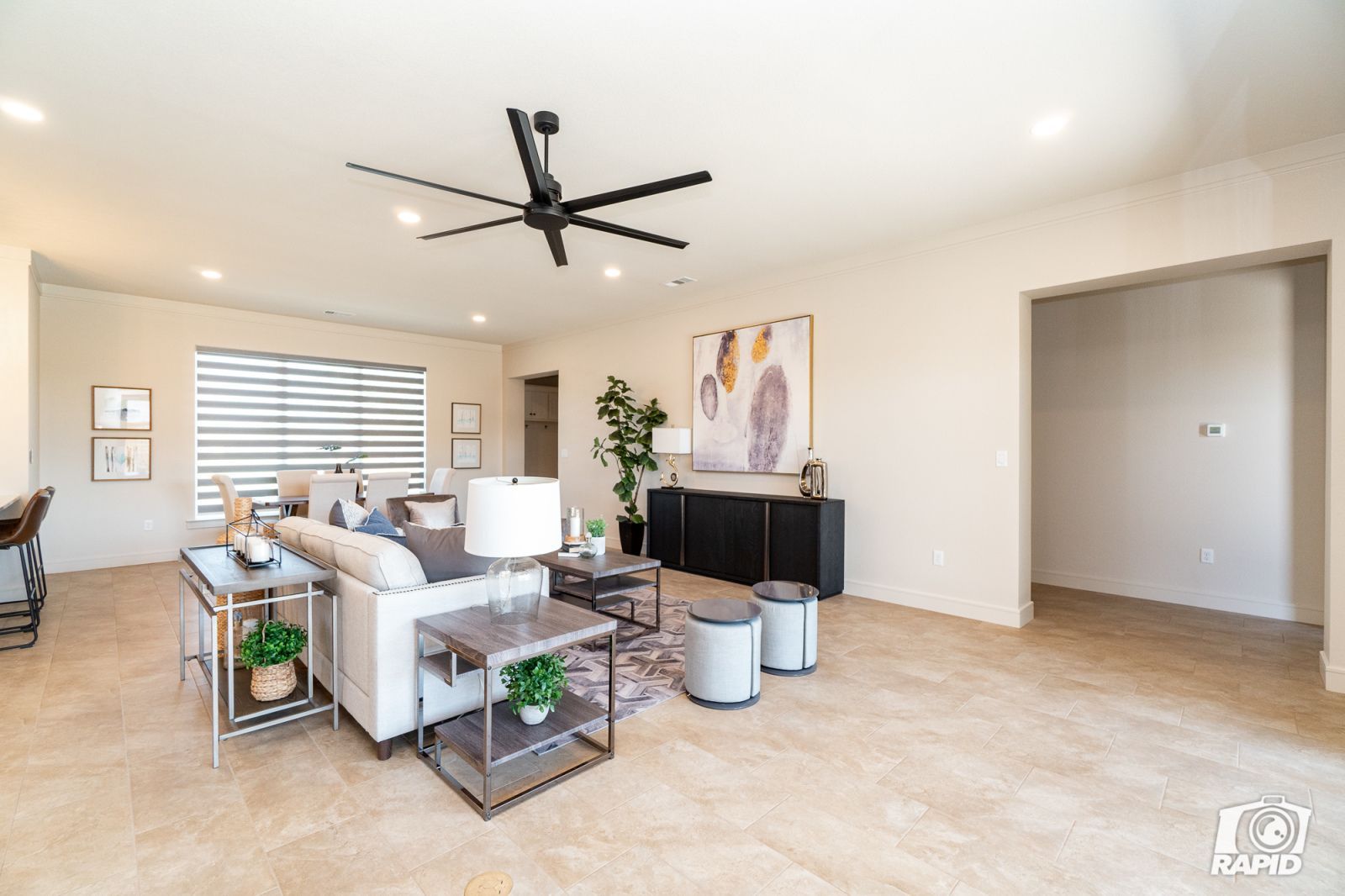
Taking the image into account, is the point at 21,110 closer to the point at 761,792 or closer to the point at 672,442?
the point at 761,792

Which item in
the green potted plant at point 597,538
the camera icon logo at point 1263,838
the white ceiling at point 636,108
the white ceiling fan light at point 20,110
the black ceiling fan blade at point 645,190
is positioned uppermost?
the white ceiling at point 636,108

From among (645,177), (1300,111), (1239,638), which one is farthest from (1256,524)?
(645,177)

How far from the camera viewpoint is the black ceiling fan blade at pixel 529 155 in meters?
2.38

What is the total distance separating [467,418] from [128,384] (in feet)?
12.3

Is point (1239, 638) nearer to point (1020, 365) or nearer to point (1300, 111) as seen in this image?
point (1020, 365)

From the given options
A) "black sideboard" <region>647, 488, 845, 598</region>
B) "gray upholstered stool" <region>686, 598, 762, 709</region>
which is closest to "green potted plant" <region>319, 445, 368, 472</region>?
"black sideboard" <region>647, 488, 845, 598</region>

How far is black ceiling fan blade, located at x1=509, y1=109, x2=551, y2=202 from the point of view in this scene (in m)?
2.38

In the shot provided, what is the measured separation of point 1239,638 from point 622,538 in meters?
5.06

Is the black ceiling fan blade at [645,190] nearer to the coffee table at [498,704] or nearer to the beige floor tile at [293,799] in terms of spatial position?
the coffee table at [498,704]

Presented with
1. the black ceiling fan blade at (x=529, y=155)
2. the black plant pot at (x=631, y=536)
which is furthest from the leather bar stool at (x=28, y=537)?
the black plant pot at (x=631, y=536)

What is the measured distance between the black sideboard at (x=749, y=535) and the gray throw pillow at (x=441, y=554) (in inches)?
117

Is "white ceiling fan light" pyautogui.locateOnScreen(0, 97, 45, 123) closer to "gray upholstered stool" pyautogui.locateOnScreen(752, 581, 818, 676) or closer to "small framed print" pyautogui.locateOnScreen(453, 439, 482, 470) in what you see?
"gray upholstered stool" pyautogui.locateOnScreen(752, 581, 818, 676)

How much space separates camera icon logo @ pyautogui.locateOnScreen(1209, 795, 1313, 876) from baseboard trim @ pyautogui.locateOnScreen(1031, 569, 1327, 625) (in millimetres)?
3143

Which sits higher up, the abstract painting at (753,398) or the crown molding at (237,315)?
the crown molding at (237,315)
